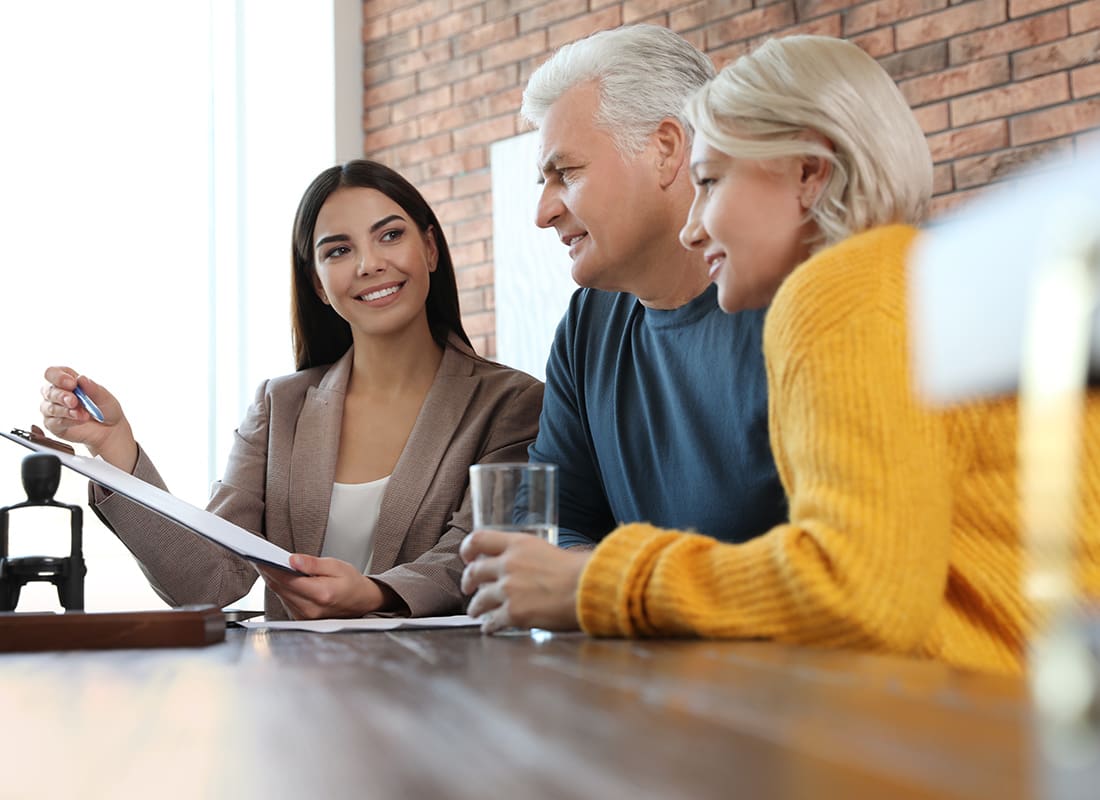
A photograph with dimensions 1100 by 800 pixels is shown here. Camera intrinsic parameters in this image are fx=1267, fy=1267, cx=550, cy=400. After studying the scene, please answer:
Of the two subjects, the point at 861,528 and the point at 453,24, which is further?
the point at 453,24

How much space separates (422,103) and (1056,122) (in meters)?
2.67

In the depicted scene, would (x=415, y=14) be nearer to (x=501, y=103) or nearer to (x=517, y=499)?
(x=501, y=103)

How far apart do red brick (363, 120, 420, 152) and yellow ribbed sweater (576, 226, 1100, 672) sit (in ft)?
14.2

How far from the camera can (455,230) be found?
5.02 m

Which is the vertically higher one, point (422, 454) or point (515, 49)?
point (515, 49)

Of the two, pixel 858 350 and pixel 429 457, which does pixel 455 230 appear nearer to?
pixel 429 457

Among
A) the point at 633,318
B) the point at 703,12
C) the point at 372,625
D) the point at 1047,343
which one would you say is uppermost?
the point at 703,12

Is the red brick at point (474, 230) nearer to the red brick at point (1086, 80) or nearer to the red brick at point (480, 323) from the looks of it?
the red brick at point (480, 323)

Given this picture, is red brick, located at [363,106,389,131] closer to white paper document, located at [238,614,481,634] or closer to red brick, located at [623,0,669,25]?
red brick, located at [623,0,669,25]

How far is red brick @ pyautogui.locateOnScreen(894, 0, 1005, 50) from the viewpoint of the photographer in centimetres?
352

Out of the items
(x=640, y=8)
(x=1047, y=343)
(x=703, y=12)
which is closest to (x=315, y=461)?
(x=1047, y=343)

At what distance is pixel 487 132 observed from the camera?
4938 millimetres

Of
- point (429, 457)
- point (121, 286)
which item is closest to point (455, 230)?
point (121, 286)

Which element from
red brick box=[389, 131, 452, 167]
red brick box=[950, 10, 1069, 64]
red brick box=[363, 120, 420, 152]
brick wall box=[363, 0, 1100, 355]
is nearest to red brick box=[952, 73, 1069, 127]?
brick wall box=[363, 0, 1100, 355]
